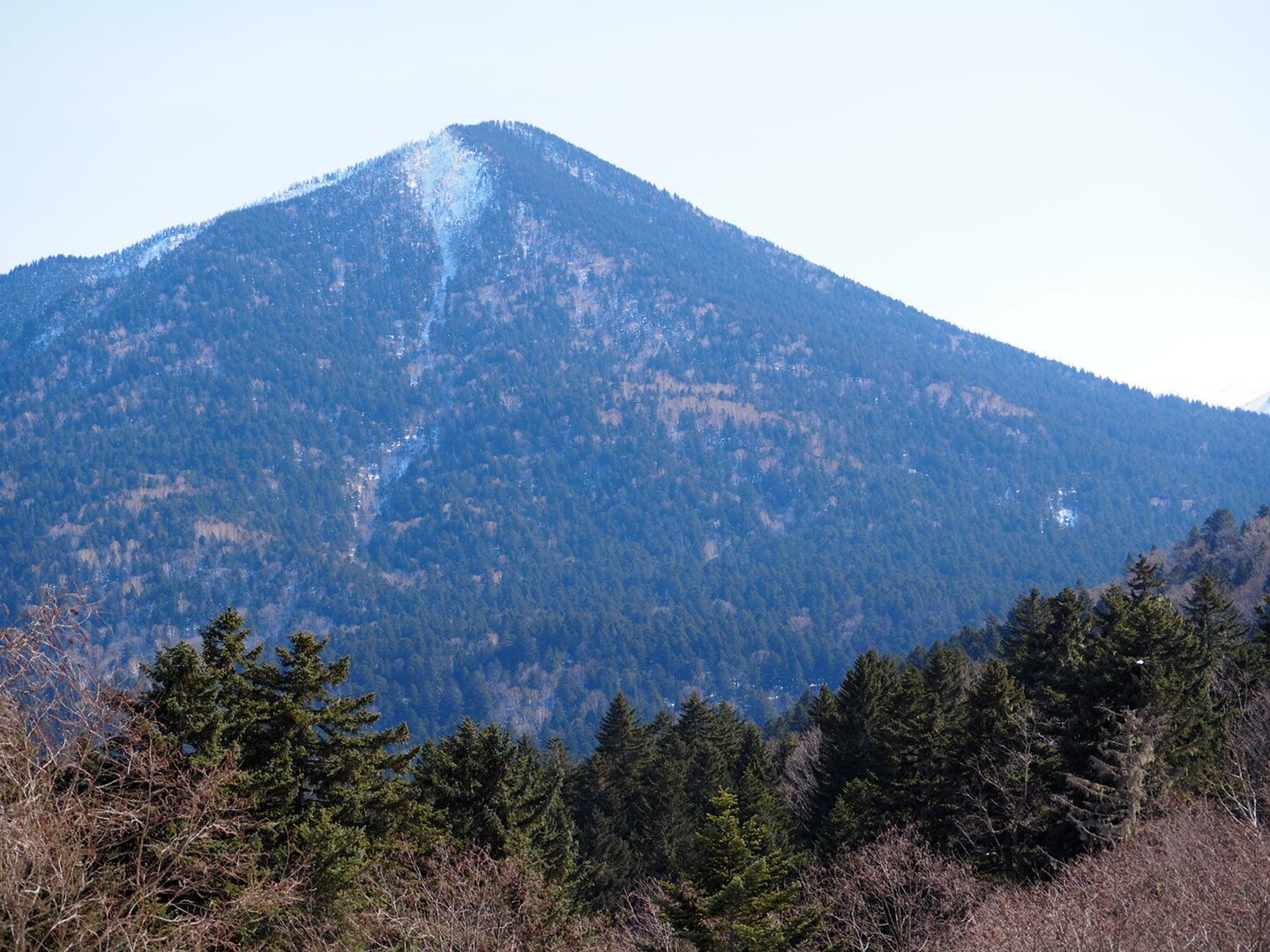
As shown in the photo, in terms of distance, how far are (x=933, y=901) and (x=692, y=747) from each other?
99.8 feet

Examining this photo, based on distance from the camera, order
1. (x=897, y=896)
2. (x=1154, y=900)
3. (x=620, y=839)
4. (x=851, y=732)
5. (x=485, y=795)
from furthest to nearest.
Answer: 1. (x=620, y=839)
2. (x=851, y=732)
3. (x=485, y=795)
4. (x=897, y=896)
5. (x=1154, y=900)

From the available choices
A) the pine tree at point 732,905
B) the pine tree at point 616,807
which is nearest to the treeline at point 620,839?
the pine tree at point 732,905

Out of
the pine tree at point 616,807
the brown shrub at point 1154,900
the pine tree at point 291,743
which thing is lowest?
the pine tree at point 616,807

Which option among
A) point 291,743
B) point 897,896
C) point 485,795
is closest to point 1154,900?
point 897,896

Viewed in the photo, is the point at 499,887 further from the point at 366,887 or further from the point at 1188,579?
the point at 1188,579

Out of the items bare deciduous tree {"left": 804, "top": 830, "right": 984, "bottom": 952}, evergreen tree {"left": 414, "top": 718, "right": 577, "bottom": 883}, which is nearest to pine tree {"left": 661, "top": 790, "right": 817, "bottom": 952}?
bare deciduous tree {"left": 804, "top": 830, "right": 984, "bottom": 952}

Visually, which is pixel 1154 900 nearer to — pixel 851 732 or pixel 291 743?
pixel 291 743

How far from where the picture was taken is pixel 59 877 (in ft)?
49.4

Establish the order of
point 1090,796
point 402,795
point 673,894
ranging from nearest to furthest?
point 673,894 < point 402,795 < point 1090,796

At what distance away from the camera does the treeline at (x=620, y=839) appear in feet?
54.6

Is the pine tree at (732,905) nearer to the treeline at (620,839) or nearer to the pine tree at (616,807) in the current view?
the treeline at (620,839)

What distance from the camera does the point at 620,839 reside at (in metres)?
53.6

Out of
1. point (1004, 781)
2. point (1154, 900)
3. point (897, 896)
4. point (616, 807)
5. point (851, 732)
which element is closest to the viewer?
point (1154, 900)

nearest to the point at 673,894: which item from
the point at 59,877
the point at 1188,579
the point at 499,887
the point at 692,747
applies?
the point at 499,887
